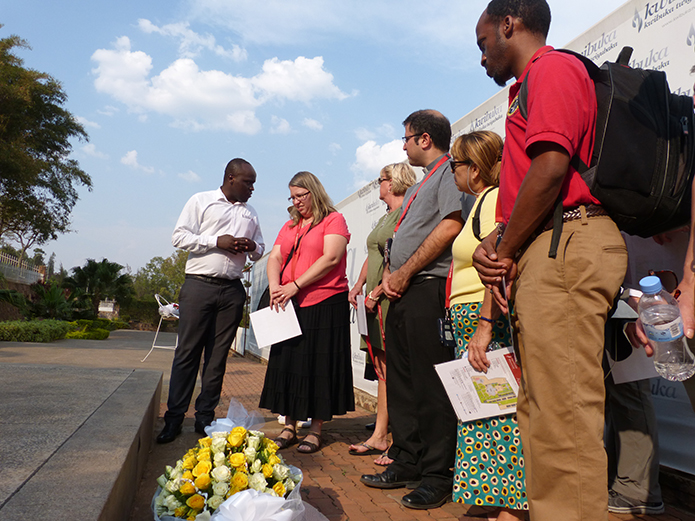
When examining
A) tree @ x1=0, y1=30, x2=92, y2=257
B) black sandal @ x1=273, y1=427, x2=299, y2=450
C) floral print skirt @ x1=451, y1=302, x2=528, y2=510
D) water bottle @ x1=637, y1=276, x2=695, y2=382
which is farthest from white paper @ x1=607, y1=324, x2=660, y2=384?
tree @ x1=0, y1=30, x2=92, y2=257

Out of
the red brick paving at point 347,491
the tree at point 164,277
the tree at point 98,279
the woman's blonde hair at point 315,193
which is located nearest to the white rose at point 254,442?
the red brick paving at point 347,491

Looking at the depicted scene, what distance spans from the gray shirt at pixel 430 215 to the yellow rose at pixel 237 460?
1.51 m

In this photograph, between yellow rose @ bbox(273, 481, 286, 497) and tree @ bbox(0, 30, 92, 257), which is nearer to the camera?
yellow rose @ bbox(273, 481, 286, 497)

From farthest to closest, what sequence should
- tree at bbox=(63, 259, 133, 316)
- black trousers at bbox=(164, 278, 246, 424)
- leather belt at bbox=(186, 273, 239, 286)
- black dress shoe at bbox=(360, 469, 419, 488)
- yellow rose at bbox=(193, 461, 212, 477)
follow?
tree at bbox=(63, 259, 133, 316) < leather belt at bbox=(186, 273, 239, 286) < black trousers at bbox=(164, 278, 246, 424) < black dress shoe at bbox=(360, 469, 419, 488) < yellow rose at bbox=(193, 461, 212, 477)

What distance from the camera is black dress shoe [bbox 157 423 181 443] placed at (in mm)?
3762

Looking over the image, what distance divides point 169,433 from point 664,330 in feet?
10.6

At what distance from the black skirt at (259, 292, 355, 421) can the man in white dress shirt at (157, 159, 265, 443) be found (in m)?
0.40

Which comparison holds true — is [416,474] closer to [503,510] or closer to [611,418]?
[503,510]

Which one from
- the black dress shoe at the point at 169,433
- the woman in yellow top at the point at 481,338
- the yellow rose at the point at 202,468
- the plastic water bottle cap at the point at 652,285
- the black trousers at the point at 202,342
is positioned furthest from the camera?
the black trousers at the point at 202,342

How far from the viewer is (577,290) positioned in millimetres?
1615

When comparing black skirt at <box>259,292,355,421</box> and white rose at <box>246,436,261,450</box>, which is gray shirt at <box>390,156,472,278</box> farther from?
white rose at <box>246,436,261,450</box>

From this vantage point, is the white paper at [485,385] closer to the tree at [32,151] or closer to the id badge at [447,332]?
the id badge at [447,332]

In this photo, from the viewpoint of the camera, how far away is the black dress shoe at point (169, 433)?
3.76 m

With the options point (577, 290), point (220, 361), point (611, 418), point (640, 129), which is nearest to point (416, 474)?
point (611, 418)
